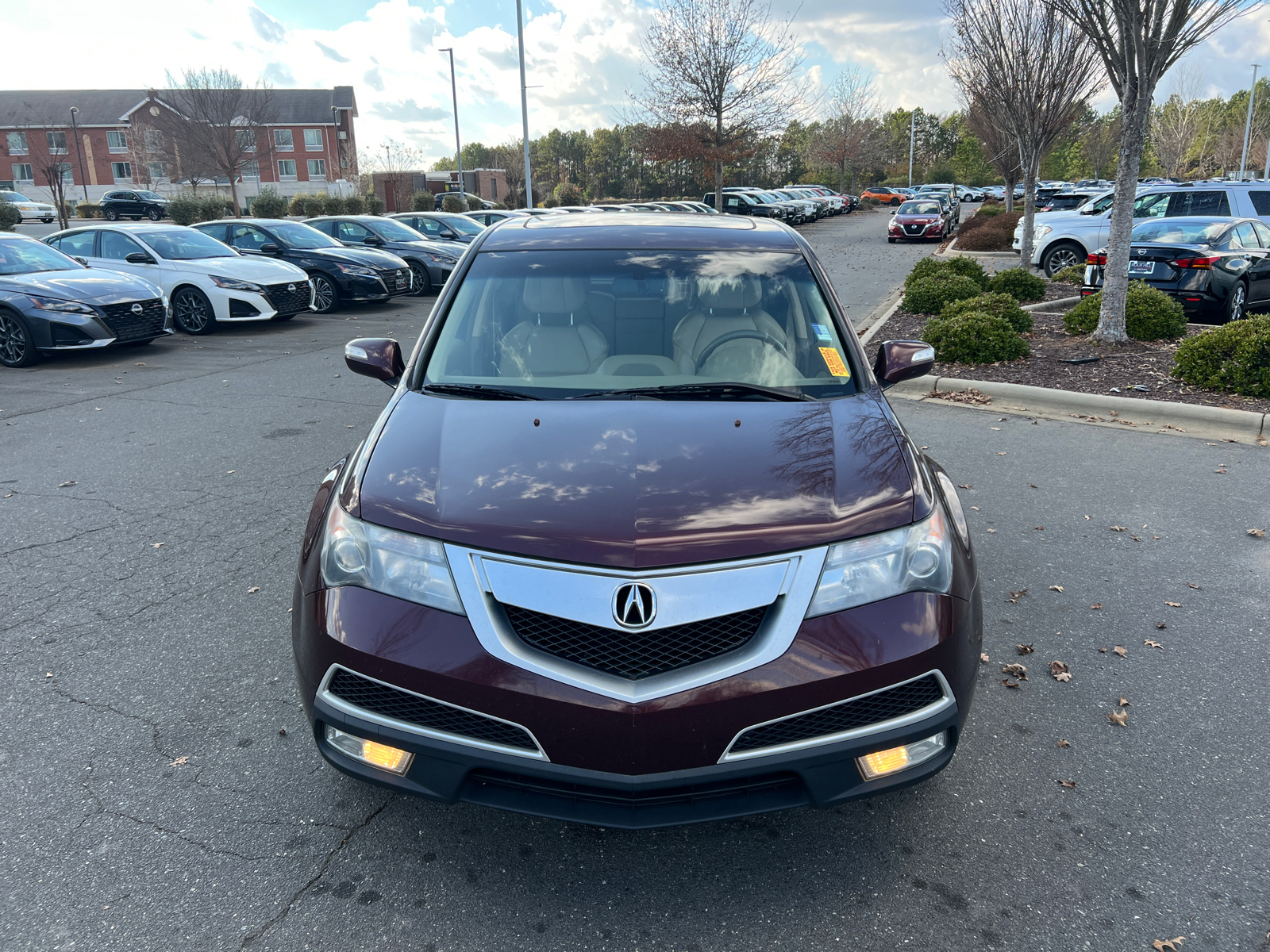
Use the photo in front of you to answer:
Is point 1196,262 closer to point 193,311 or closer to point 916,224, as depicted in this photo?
point 193,311

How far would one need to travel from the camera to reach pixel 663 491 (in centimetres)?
252

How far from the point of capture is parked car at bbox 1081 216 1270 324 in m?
11.5

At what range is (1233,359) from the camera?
824cm

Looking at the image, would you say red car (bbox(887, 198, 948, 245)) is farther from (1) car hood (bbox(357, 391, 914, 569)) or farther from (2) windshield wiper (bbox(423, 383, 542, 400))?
(2) windshield wiper (bbox(423, 383, 542, 400))

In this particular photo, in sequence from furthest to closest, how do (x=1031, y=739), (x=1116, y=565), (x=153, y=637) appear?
1. (x=1116, y=565)
2. (x=153, y=637)
3. (x=1031, y=739)

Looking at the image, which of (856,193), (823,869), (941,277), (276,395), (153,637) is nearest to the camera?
(823,869)

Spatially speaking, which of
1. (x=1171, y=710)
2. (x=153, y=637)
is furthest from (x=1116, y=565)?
(x=153, y=637)

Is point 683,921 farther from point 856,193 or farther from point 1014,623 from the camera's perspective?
point 856,193

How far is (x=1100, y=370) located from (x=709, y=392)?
762 cm

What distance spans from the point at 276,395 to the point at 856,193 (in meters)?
85.1

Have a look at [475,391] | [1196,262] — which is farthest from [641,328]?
[1196,262]

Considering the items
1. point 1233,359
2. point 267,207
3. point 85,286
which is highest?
point 267,207

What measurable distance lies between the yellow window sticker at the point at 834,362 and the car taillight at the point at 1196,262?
1045 centimetres

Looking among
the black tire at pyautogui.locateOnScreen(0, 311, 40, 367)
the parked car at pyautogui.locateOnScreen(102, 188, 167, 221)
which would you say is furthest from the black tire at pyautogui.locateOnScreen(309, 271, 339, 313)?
the parked car at pyautogui.locateOnScreen(102, 188, 167, 221)
